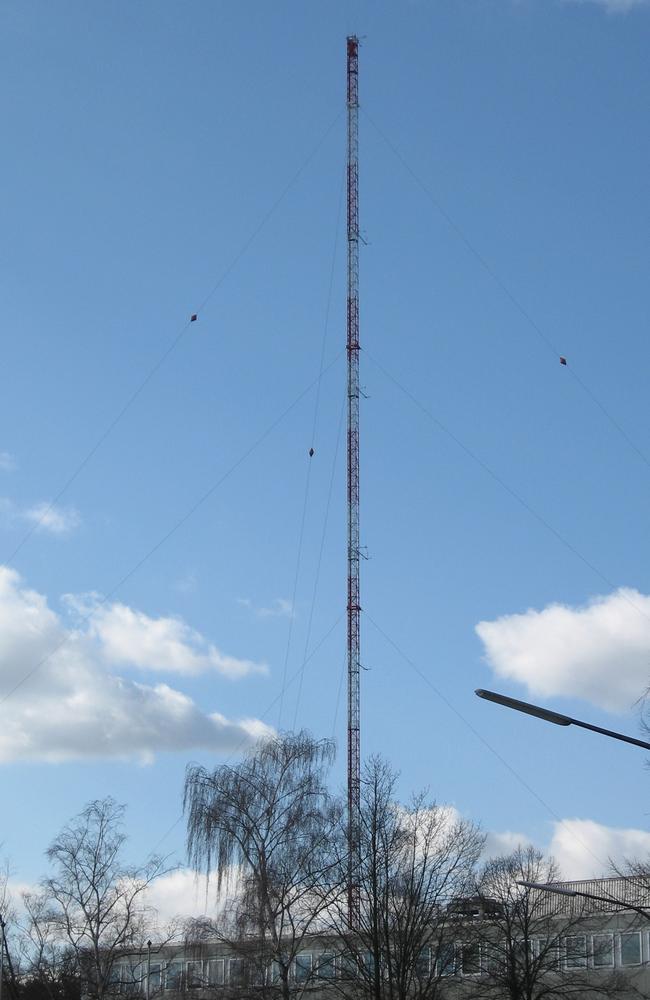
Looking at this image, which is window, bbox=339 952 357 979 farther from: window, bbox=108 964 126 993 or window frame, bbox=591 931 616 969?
window, bbox=108 964 126 993

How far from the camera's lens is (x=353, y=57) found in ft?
278

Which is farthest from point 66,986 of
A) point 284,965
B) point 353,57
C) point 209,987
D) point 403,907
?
point 353,57

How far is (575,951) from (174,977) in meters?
27.1

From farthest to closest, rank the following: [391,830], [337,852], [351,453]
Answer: [351,453], [337,852], [391,830]

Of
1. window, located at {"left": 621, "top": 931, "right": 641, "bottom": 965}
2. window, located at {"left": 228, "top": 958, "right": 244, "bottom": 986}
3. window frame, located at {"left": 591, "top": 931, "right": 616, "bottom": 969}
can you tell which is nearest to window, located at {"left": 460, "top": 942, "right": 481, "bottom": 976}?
window frame, located at {"left": 591, "top": 931, "right": 616, "bottom": 969}

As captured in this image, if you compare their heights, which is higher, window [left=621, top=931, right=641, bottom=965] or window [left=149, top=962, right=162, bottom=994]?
window [left=621, top=931, right=641, bottom=965]

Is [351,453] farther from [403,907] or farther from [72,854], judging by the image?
[403,907]

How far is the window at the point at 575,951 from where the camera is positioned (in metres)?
66.7

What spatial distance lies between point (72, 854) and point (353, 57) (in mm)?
49857

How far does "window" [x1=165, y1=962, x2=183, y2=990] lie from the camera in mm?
80750

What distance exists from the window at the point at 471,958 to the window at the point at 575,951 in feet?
14.7

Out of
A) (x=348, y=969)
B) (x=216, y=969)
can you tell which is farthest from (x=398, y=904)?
(x=216, y=969)

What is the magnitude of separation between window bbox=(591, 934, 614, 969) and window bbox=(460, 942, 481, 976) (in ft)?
20.3

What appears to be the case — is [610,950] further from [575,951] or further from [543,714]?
[543,714]
